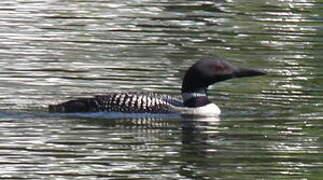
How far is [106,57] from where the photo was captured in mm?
22406

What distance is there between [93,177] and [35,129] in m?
3.00

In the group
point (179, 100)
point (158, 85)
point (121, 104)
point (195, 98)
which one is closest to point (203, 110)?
point (195, 98)

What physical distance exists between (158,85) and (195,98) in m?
1.67

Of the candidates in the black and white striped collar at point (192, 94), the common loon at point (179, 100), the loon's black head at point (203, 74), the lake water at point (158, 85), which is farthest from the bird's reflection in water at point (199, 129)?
the loon's black head at point (203, 74)

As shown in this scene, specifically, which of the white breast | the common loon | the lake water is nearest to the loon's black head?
the common loon

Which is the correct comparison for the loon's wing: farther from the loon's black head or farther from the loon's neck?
the loon's black head

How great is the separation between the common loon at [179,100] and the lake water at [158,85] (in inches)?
4.8

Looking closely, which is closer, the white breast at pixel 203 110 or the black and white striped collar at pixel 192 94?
the white breast at pixel 203 110

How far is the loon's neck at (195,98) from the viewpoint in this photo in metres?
18.2

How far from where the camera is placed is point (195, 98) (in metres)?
18.2

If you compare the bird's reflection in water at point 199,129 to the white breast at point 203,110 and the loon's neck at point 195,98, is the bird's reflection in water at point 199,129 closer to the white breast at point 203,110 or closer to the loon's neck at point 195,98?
the white breast at point 203,110

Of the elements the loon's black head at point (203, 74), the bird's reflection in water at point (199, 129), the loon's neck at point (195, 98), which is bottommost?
the bird's reflection in water at point (199, 129)

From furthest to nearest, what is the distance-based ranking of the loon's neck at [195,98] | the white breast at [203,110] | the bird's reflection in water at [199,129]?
the loon's neck at [195,98] < the white breast at [203,110] < the bird's reflection in water at [199,129]

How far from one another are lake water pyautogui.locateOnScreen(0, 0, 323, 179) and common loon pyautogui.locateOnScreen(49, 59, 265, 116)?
12 cm
